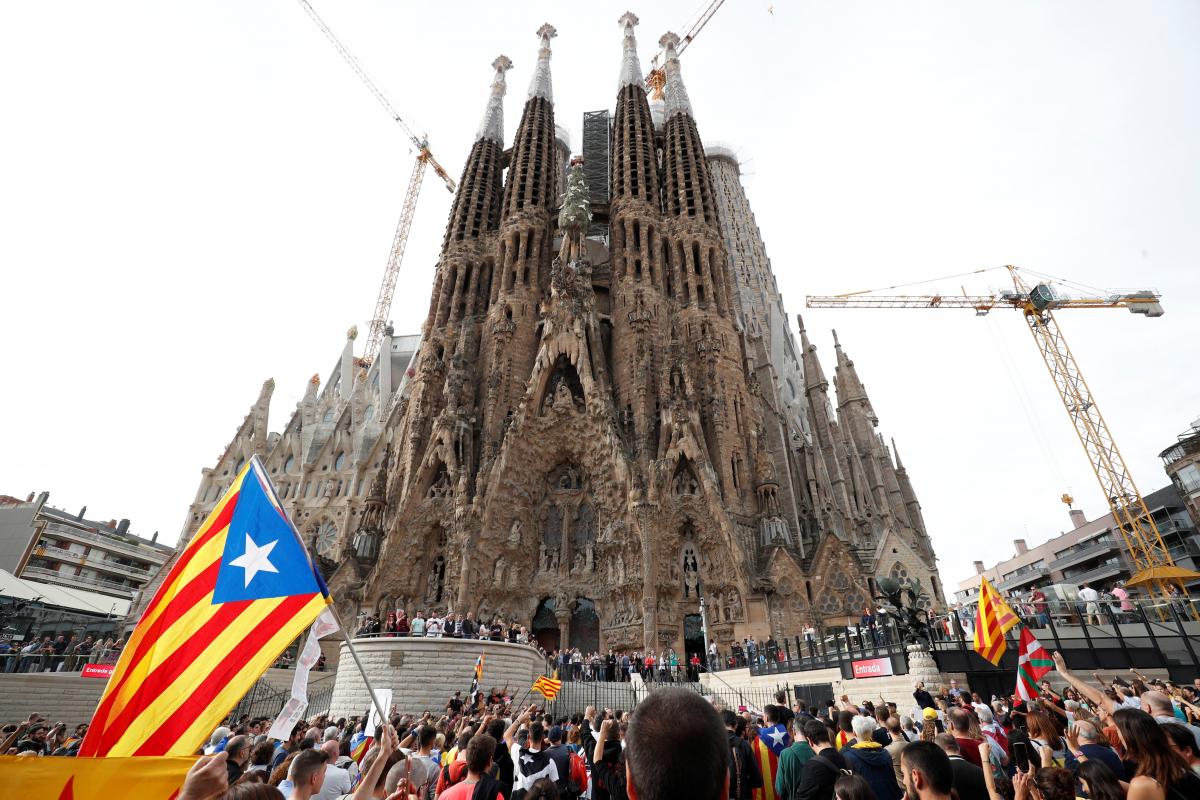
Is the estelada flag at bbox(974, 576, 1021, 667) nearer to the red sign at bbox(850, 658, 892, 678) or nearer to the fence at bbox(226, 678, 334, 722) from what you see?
the red sign at bbox(850, 658, 892, 678)

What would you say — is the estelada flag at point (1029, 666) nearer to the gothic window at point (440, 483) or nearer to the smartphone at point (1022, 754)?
the smartphone at point (1022, 754)

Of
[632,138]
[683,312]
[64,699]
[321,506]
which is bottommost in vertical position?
[64,699]

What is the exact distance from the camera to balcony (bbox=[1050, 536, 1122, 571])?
50219 millimetres

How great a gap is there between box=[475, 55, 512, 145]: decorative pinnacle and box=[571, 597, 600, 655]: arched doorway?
3810cm

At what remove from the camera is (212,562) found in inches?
158

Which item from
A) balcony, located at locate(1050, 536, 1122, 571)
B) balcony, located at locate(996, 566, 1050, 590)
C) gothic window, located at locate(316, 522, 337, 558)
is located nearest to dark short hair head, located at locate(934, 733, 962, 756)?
gothic window, located at locate(316, 522, 337, 558)

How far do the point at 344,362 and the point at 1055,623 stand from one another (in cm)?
5416

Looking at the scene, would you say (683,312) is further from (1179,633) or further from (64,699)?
(64,699)

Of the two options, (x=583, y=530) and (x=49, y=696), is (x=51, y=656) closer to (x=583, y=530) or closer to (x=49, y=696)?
(x=49, y=696)

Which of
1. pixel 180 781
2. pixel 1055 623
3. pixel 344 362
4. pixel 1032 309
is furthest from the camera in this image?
pixel 344 362

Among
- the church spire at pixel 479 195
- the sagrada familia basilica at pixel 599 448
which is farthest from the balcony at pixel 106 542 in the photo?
the church spire at pixel 479 195

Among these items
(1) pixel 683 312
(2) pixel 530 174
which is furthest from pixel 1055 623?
(2) pixel 530 174

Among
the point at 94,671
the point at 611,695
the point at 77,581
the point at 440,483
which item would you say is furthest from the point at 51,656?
the point at 77,581

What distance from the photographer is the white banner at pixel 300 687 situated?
3.99 m
